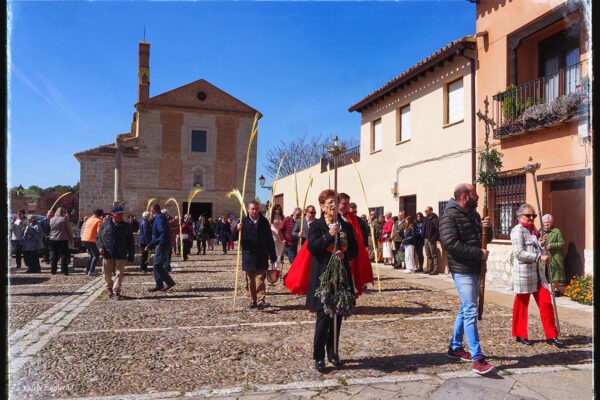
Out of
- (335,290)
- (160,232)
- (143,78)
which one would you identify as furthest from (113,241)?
(143,78)

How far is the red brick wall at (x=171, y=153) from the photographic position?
3797cm

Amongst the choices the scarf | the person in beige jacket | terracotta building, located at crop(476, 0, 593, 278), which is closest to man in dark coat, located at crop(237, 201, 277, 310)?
the scarf

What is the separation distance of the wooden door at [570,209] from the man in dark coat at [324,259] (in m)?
6.42

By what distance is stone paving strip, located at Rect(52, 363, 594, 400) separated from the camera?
385 cm

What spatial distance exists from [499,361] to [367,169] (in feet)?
48.0

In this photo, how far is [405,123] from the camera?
16.5 metres

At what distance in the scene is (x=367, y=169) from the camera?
19141 millimetres

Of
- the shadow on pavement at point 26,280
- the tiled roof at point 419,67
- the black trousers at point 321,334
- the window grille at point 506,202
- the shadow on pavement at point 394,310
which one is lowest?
the shadow on pavement at point 26,280

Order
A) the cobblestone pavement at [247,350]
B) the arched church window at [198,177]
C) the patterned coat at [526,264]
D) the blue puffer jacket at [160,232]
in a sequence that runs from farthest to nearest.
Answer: the arched church window at [198,177] → the blue puffer jacket at [160,232] → the patterned coat at [526,264] → the cobblestone pavement at [247,350]

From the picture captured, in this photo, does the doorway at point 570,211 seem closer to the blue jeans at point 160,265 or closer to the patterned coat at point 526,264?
the patterned coat at point 526,264

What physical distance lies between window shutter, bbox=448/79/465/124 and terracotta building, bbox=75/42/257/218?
26.4m

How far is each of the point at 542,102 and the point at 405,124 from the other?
6.41m

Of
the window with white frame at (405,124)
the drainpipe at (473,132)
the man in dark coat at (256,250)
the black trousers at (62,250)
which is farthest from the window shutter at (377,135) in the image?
the black trousers at (62,250)

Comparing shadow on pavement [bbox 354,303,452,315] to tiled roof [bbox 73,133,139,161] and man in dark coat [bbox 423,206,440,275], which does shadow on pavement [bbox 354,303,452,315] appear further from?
tiled roof [bbox 73,133,139,161]
